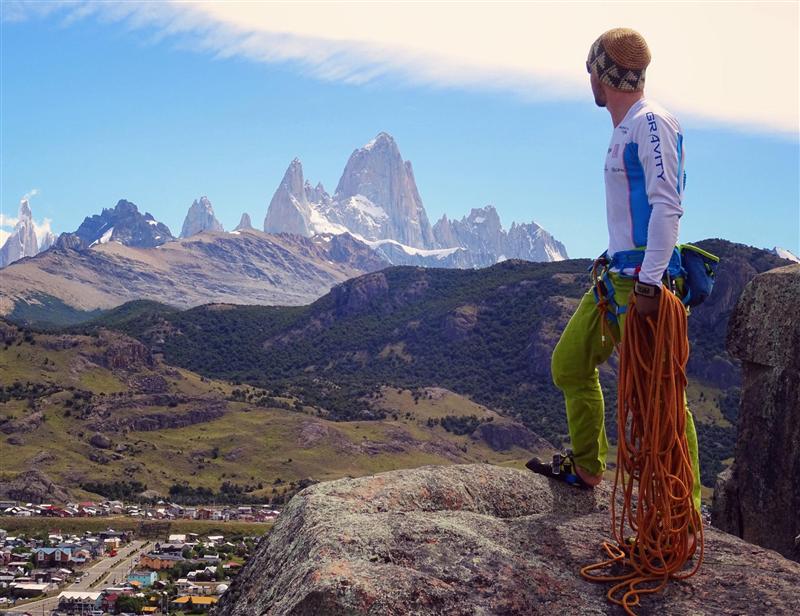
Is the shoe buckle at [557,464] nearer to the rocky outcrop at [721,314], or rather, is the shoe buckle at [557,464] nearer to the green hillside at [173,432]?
the green hillside at [173,432]

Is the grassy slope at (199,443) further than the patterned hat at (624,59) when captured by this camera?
Yes

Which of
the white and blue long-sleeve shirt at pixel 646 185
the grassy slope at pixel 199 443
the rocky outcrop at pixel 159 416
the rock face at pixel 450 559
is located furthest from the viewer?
the rocky outcrop at pixel 159 416

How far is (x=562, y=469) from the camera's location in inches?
356

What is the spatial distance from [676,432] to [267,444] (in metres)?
145

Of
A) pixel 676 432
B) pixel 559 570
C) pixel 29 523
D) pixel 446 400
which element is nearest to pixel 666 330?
pixel 676 432

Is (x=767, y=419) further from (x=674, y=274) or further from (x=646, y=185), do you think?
(x=646, y=185)

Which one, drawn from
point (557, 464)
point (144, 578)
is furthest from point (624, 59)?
point (144, 578)

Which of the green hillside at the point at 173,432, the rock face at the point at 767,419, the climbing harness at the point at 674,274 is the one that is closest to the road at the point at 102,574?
the green hillside at the point at 173,432

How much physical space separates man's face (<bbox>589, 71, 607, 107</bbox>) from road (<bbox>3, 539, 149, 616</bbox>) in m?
74.9

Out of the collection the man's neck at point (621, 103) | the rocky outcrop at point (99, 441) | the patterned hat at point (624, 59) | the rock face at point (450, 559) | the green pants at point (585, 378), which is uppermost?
the patterned hat at point (624, 59)

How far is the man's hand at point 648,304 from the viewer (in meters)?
7.61

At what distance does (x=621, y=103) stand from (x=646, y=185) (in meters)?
0.96

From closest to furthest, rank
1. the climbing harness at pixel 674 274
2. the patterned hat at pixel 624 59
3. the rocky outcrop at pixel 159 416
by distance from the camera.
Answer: the climbing harness at pixel 674 274 → the patterned hat at pixel 624 59 → the rocky outcrop at pixel 159 416

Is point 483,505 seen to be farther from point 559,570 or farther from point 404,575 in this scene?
point 404,575
